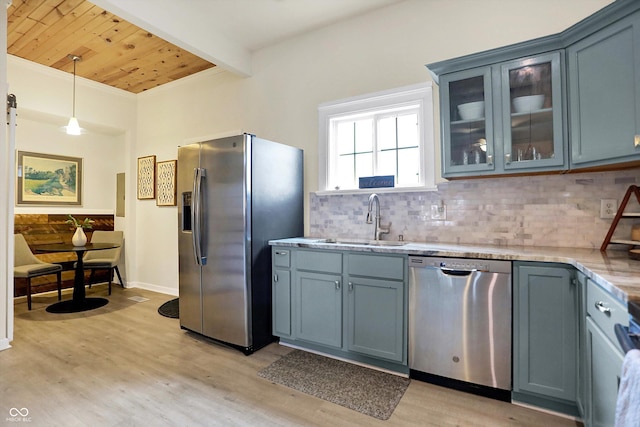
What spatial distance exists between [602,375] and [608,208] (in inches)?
52.7

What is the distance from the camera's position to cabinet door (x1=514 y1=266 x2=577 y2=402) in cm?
172

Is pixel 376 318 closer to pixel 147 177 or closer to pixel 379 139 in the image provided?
pixel 379 139

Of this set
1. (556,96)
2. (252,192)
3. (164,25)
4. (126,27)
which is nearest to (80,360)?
(252,192)

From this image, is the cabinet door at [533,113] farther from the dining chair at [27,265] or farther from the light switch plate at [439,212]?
the dining chair at [27,265]

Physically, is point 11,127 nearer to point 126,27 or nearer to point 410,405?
point 126,27

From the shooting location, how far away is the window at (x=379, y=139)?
2746 mm

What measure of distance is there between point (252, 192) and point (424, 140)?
1.56 m

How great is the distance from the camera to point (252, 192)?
8.77ft

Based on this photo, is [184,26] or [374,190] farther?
[184,26]

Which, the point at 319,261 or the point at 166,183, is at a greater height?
the point at 166,183

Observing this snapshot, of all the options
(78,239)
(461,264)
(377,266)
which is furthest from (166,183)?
(461,264)

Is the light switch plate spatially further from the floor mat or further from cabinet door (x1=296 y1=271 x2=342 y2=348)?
the floor mat

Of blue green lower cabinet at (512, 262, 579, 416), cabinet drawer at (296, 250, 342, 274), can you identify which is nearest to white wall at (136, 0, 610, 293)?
cabinet drawer at (296, 250, 342, 274)

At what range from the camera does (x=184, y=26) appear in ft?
9.90
